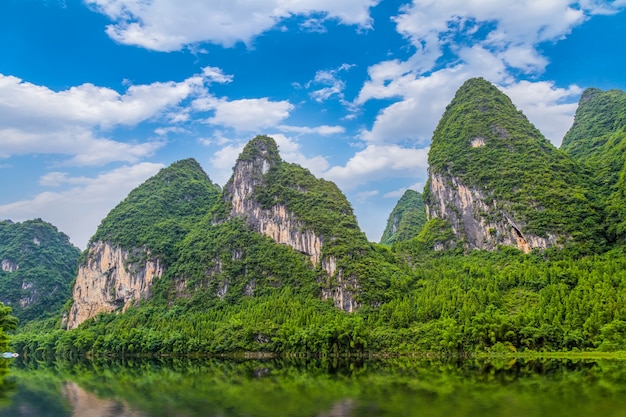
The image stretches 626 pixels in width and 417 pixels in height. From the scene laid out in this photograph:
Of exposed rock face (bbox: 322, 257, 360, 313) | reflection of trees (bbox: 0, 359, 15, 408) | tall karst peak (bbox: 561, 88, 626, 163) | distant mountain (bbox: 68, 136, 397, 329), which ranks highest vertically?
tall karst peak (bbox: 561, 88, 626, 163)

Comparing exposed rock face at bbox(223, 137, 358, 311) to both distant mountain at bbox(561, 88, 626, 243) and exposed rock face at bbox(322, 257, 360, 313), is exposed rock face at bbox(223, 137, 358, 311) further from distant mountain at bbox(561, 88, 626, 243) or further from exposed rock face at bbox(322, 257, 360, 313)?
distant mountain at bbox(561, 88, 626, 243)

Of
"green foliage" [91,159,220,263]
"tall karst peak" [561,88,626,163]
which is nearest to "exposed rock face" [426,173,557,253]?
"tall karst peak" [561,88,626,163]

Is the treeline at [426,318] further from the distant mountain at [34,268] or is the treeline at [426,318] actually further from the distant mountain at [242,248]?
the distant mountain at [34,268]

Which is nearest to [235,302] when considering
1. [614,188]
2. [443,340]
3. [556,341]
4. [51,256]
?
[443,340]

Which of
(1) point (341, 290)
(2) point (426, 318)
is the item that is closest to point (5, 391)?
(2) point (426, 318)

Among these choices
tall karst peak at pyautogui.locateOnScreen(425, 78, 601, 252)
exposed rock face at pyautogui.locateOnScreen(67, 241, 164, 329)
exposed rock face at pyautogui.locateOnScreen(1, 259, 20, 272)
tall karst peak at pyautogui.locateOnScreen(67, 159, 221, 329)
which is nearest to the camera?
tall karst peak at pyautogui.locateOnScreen(425, 78, 601, 252)

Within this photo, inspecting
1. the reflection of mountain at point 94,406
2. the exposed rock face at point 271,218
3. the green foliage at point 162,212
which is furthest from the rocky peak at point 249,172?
the reflection of mountain at point 94,406
